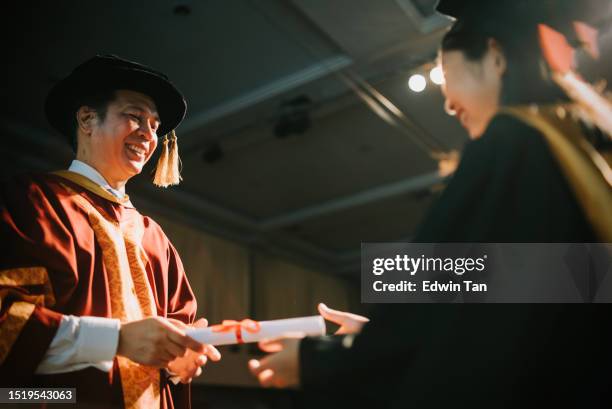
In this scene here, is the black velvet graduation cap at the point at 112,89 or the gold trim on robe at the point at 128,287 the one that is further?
the black velvet graduation cap at the point at 112,89

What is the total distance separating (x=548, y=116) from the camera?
1.22m

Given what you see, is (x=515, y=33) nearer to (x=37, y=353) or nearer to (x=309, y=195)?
(x=37, y=353)

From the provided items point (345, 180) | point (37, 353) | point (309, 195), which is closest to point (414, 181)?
point (345, 180)

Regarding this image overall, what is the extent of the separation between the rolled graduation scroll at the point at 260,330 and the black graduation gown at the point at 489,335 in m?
0.06

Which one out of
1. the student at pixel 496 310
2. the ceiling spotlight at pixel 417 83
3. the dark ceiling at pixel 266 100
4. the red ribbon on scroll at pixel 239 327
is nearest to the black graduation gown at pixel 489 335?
the student at pixel 496 310

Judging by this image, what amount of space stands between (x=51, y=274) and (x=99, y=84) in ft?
1.70

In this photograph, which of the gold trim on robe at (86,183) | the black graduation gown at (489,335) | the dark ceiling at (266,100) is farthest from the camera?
the dark ceiling at (266,100)

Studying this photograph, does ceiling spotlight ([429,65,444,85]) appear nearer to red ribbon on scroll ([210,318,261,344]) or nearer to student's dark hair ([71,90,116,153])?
red ribbon on scroll ([210,318,261,344])

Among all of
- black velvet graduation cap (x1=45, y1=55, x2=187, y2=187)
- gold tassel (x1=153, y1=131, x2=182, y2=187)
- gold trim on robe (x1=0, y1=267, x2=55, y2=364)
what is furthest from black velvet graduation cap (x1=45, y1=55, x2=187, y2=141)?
gold trim on robe (x1=0, y1=267, x2=55, y2=364)

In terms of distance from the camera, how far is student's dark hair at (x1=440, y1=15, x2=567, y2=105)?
4.09 ft

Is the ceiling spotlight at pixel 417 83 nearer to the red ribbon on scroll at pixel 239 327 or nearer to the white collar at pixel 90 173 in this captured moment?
the white collar at pixel 90 173

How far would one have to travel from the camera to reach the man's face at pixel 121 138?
1.50 metres

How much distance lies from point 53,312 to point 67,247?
0.14m

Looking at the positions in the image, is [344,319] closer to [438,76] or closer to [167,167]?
[167,167]
